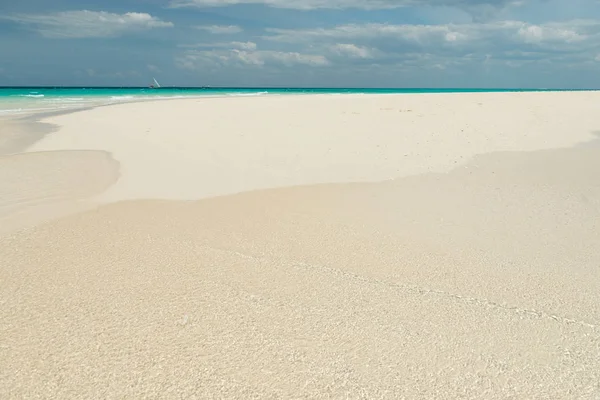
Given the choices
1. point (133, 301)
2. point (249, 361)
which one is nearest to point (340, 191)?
point (133, 301)

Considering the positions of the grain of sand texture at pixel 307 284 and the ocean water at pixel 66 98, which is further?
the ocean water at pixel 66 98

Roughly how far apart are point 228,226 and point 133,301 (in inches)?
68.1

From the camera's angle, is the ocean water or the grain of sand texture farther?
the ocean water

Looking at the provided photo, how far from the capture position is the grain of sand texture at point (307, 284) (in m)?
2.40

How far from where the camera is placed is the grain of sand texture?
2.40 m

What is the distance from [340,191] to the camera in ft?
20.7

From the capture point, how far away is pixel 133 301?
3131mm

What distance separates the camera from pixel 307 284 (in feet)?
11.2

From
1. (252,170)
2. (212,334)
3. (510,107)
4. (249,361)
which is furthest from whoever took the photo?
(510,107)

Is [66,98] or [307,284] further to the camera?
[66,98]

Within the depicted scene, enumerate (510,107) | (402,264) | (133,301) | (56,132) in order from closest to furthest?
(133,301) → (402,264) → (56,132) → (510,107)

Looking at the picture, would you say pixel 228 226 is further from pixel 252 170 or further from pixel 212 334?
pixel 252 170

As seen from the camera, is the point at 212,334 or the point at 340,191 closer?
the point at 212,334

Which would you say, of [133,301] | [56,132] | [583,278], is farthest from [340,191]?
[56,132]
